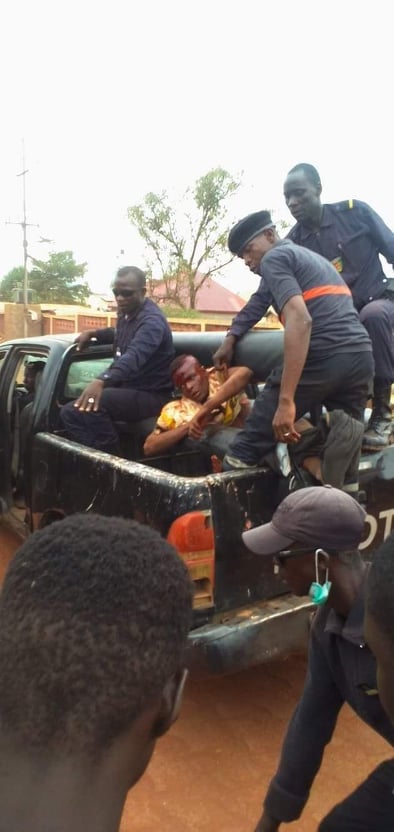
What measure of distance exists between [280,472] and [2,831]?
2251 millimetres

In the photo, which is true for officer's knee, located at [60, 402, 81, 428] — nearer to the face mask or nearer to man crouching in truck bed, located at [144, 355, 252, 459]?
man crouching in truck bed, located at [144, 355, 252, 459]

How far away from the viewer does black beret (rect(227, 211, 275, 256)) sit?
3217 millimetres

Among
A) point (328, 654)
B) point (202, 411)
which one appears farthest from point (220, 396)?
point (328, 654)

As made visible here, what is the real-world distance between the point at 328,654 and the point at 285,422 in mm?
1226

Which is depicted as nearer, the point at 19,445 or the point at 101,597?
the point at 101,597

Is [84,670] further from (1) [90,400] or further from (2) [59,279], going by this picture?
(2) [59,279]

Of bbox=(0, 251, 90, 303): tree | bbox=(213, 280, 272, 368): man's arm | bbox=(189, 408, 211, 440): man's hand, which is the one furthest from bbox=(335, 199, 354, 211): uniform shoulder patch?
bbox=(0, 251, 90, 303): tree

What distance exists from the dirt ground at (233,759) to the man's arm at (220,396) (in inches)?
47.9

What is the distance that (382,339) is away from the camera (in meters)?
3.57

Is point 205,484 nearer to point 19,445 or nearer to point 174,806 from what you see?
point 174,806

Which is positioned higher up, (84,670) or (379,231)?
(379,231)

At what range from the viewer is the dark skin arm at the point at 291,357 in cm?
288

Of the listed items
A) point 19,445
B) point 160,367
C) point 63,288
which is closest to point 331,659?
point 160,367

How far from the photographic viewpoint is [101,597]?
35.8 inches
